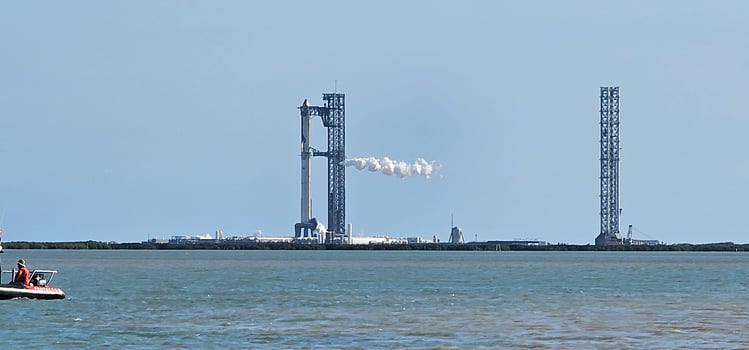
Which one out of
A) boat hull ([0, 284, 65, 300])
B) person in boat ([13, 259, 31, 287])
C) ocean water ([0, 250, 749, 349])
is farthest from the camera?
person in boat ([13, 259, 31, 287])

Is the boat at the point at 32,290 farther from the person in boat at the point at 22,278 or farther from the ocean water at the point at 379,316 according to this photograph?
the ocean water at the point at 379,316

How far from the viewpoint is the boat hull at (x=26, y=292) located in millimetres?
63625

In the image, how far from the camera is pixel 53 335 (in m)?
49.6

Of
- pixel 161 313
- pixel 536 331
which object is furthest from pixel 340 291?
pixel 536 331

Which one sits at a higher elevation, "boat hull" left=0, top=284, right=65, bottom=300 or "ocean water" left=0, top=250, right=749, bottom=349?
"boat hull" left=0, top=284, right=65, bottom=300

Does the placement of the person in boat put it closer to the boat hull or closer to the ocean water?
the boat hull

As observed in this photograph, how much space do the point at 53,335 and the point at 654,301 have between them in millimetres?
30622

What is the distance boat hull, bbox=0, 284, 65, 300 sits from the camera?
209ft

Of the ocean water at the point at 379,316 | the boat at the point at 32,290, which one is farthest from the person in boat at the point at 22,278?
the ocean water at the point at 379,316

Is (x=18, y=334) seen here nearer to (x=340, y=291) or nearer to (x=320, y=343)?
(x=320, y=343)

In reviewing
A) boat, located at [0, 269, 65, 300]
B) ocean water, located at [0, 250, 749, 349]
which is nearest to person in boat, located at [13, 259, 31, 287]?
boat, located at [0, 269, 65, 300]

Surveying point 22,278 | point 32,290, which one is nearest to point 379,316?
point 32,290

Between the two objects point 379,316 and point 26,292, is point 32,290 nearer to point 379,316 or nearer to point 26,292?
point 26,292

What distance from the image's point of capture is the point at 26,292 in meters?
64.1
